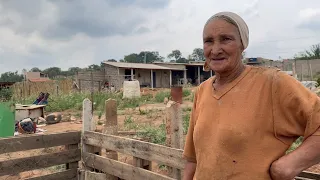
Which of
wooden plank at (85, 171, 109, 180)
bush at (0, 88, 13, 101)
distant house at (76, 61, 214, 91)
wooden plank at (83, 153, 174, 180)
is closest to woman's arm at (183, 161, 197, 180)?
wooden plank at (83, 153, 174, 180)

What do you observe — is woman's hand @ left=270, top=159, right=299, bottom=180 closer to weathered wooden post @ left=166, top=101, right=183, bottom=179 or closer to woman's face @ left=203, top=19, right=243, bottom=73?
woman's face @ left=203, top=19, right=243, bottom=73

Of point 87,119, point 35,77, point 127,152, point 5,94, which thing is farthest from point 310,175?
point 35,77

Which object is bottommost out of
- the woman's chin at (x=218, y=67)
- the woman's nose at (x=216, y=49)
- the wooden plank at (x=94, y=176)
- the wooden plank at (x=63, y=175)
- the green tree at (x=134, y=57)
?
the wooden plank at (x=63, y=175)

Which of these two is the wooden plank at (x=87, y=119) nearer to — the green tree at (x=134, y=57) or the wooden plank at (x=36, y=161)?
the wooden plank at (x=36, y=161)

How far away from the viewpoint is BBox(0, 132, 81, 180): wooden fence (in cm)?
419

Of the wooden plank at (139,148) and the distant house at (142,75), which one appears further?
the distant house at (142,75)

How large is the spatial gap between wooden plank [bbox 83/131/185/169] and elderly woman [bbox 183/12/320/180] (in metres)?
1.43

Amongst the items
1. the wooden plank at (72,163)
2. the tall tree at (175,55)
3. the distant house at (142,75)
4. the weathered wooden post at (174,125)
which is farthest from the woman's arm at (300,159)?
the tall tree at (175,55)

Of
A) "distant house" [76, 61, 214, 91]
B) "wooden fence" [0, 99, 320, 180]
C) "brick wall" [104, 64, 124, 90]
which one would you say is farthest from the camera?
"distant house" [76, 61, 214, 91]

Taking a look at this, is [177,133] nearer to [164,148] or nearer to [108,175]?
[164,148]

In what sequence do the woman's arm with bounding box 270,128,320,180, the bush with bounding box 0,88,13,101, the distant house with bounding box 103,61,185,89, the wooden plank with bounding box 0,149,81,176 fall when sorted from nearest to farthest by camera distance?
the woman's arm with bounding box 270,128,320,180
the wooden plank with bounding box 0,149,81,176
the bush with bounding box 0,88,13,101
the distant house with bounding box 103,61,185,89

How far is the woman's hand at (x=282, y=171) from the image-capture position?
1407mm

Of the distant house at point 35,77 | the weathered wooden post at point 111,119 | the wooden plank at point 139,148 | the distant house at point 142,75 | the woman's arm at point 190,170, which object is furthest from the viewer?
the distant house at point 35,77

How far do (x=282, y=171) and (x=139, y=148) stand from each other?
2.38m
